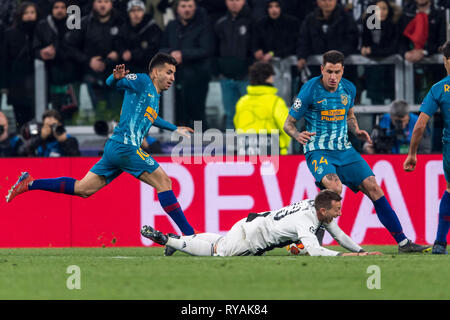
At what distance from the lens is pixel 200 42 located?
13711mm

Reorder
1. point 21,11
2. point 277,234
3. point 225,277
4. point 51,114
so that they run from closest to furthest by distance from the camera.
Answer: point 225,277
point 277,234
point 51,114
point 21,11

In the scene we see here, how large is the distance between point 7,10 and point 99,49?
62.5 inches

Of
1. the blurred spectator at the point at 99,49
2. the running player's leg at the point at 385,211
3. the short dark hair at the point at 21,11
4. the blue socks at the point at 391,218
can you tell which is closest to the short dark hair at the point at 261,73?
the running player's leg at the point at 385,211

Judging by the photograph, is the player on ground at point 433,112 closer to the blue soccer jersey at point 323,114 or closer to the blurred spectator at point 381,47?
the blue soccer jersey at point 323,114

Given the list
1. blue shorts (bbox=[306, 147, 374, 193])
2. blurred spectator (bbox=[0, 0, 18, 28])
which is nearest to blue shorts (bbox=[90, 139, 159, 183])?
blue shorts (bbox=[306, 147, 374, 193])

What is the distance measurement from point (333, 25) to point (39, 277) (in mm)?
6825

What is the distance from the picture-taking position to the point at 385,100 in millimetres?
13469

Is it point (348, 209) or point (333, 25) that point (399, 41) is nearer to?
point (333, 25)

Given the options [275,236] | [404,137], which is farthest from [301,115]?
[404,137]

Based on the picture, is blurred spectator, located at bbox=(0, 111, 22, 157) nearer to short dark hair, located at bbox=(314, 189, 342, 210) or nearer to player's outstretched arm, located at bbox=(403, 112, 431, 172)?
short dark hair, located at bbox=(314, 189, 342, 210)

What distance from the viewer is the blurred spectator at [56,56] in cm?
1395

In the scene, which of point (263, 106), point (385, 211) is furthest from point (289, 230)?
point (263, 106)

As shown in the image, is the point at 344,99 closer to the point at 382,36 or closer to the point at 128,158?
the point at 128,158

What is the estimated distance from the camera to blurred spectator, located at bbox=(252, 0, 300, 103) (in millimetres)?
13523
